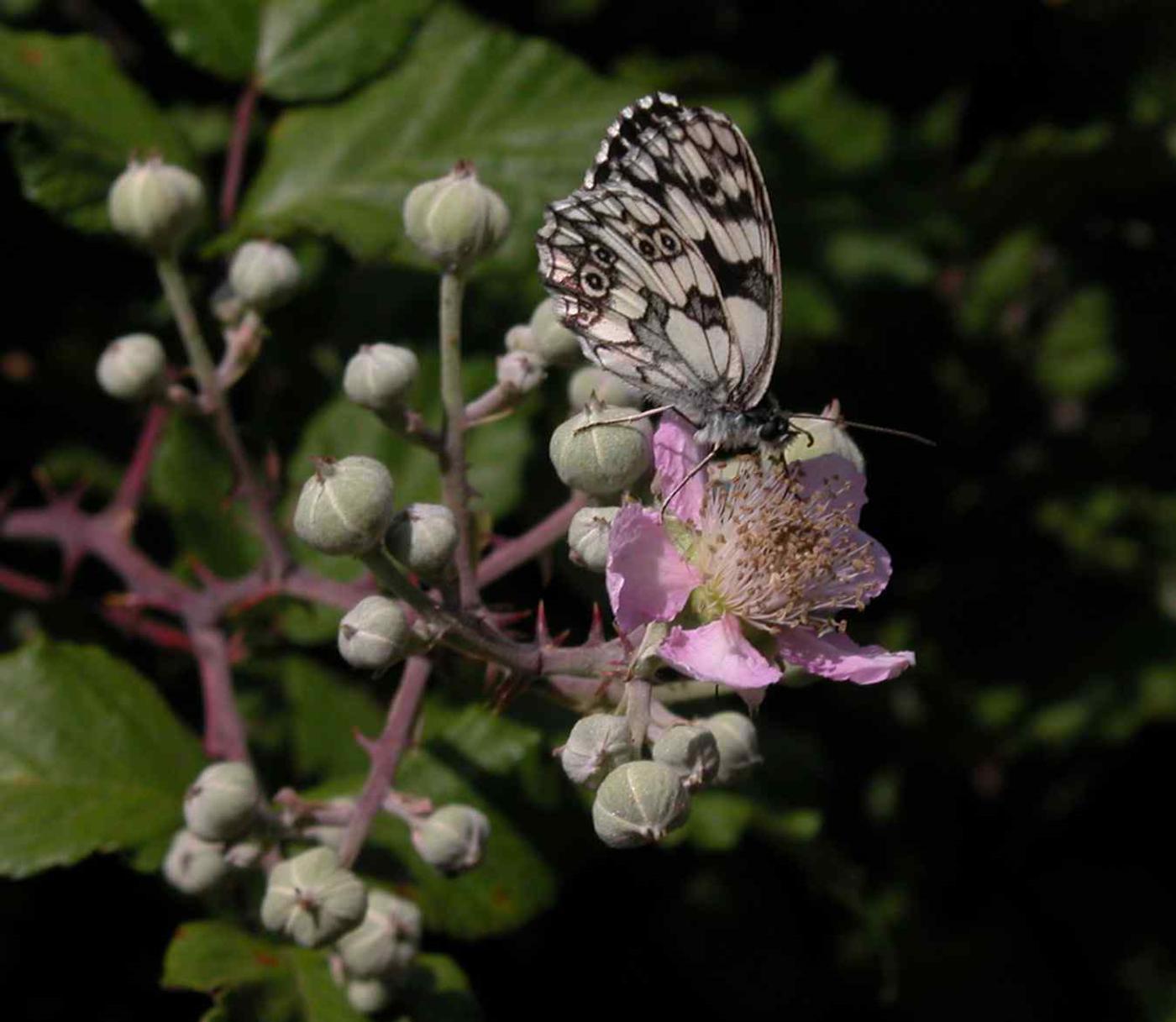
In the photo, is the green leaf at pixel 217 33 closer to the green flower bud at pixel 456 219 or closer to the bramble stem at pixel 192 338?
the bramble stem at pixel 192 338

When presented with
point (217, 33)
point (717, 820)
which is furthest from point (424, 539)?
point (217, 33)

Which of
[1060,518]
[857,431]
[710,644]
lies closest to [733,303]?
[710,644]

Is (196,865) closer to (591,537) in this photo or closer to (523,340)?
(591,537)

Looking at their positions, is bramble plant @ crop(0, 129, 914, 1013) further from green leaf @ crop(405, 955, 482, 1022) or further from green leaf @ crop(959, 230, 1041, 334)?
green leaf @ crop(959, 230, 1041, 334)

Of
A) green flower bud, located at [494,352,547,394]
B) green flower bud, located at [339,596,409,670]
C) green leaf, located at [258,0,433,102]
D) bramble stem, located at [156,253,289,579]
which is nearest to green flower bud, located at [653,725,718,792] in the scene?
green flower bud, located at [339,596,409,670]

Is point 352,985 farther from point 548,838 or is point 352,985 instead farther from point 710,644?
point 710,644

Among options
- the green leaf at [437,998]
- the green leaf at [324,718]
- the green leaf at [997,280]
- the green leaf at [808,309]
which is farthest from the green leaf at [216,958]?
the green leaf at [997,280]
